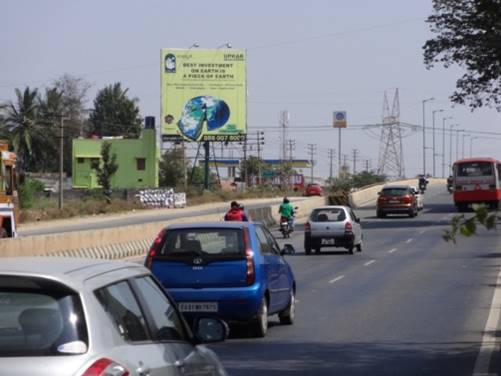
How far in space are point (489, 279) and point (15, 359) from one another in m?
21.3

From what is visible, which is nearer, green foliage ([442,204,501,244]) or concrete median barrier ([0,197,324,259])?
green foliage ([442,204,501,244])

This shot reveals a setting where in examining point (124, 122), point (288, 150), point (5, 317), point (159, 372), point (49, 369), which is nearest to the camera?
point (49, 369)

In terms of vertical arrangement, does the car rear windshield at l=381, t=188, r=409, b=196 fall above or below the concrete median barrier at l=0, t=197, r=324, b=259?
above

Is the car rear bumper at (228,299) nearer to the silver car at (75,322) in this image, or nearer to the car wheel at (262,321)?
the car wheel at (262,321)

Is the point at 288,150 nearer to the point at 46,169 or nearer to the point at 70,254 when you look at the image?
the point at 46,169

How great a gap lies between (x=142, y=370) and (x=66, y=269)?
632 mm

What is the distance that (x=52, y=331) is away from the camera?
5.31 meters

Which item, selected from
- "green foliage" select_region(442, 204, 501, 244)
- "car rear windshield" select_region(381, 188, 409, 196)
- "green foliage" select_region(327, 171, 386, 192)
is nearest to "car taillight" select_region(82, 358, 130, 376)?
"green foliage" select_region(442, 204, 501, 244)

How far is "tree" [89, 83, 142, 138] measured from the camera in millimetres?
137875

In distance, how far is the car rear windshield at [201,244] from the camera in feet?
49.0

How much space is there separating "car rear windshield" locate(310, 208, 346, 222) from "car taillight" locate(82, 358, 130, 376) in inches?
1222

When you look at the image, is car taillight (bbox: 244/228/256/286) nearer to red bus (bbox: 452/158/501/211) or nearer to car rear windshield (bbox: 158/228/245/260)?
car rear windshield (bbox: 158/228/245/260)

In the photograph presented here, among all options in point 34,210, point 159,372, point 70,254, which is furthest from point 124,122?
point 159,372

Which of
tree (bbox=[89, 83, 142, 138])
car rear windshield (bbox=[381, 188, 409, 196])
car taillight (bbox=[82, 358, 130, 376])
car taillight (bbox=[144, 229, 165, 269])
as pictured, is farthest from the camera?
tree (bbox=[89, 83, 142, 138])
